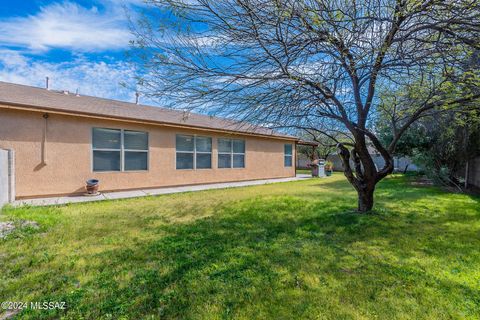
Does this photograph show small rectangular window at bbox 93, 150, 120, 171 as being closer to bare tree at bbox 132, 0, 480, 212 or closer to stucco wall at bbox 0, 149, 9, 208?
stucco wall at bbox 0, 149, 9, 208

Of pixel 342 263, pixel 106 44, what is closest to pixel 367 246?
pixel 342 263

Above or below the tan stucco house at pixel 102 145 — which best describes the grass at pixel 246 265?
below

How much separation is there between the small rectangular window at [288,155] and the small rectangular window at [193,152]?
646cm

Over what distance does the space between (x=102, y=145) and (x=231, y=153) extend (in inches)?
245

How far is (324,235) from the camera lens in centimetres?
421

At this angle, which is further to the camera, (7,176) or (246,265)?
(7,176)

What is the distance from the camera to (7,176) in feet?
20.9

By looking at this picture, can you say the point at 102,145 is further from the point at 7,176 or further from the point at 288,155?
the point at 288,155

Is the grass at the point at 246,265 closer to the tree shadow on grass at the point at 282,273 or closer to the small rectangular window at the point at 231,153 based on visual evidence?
the tree shadow on grass at the point at 282,273

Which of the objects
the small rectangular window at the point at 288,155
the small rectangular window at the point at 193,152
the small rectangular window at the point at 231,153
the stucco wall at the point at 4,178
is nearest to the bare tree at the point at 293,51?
the stucco wall at the point at 4,178

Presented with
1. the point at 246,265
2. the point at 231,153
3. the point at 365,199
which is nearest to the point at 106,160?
the point at 231,153

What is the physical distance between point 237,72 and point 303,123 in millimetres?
2190

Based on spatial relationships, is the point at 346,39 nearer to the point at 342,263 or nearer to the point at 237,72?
the point at 237,72

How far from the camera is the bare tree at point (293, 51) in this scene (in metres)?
3.11
